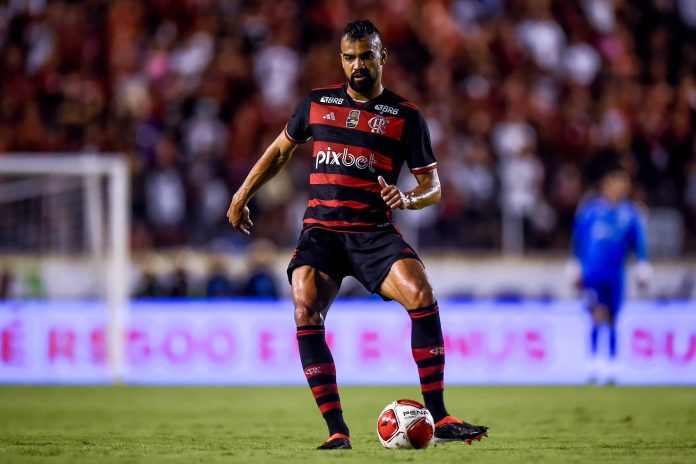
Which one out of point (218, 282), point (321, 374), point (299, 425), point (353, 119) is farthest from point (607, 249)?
point (321, 374)

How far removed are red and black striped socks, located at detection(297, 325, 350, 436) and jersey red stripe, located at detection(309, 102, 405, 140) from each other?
46.2 inches

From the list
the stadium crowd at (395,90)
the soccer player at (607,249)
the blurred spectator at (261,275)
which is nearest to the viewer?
the soccer player at (607,249)

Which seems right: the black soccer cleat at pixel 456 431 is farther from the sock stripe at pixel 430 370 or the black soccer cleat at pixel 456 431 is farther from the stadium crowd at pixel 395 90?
the stadium crowd at pixel 395 90

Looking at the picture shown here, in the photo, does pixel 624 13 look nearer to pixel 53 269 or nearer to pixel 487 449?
pixel 53 269

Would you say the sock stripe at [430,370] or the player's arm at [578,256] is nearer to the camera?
the sock stripe at [430,370]

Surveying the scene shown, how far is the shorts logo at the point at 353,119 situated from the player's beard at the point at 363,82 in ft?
0.43

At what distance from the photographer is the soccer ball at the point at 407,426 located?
6793 mm

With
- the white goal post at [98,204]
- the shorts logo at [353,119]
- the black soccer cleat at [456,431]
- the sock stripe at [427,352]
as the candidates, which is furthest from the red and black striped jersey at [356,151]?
the white goal post at [98,204]

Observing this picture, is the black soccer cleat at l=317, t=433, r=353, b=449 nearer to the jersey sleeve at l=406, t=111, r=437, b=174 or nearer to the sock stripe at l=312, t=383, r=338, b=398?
the sock stripe at l=312, t=383, r=338, b=398

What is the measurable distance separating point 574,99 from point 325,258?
10.5m

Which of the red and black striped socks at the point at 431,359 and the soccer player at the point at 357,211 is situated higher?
the soccer player at the point at 357,211

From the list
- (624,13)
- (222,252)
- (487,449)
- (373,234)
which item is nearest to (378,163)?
(373,234)

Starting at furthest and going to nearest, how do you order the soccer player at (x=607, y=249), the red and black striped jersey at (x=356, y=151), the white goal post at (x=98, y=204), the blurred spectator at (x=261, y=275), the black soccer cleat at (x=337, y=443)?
the blurred spectator at (x=261, y=275)
the white goal post at (x=98, y=204)
the soccer player at (x=607, y=249)
the red and black striped jersey at (x=356, y=151)
the black soccer cleat at (x=337, y=443)

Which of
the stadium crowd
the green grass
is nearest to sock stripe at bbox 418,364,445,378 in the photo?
the green grass
